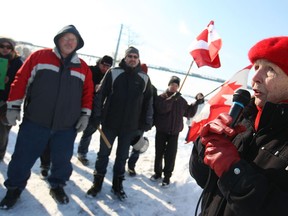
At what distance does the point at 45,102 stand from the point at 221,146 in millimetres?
2436

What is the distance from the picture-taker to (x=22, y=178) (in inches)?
129

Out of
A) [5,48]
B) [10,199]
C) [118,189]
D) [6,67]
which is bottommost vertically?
[118,189]

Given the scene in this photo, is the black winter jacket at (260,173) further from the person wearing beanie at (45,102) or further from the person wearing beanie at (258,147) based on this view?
the person wearing beanie at (45,102)

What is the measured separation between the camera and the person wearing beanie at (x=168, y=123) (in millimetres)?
4770

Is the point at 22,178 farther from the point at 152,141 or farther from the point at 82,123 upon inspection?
the point at 152,141

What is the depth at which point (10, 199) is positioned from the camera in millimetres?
3234

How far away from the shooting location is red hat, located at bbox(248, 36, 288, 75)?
4.41 ft

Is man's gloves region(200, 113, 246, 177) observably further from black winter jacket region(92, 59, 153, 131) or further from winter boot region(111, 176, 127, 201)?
winter boot region(111, 176, 127, 201)

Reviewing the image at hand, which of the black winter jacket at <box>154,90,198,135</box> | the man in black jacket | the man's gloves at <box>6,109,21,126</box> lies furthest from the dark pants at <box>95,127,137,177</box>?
the man in black jacket

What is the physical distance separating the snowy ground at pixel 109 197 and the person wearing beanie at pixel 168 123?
0.35 m

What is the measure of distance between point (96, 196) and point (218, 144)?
303cm

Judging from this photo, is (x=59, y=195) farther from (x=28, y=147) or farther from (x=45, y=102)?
(x=45, y=102)

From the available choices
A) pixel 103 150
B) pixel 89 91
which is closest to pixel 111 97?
pixel 89 91

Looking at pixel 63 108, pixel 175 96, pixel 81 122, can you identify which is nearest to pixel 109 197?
pixel 81 122
